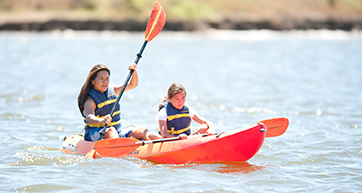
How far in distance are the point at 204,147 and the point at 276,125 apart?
39.9 inches

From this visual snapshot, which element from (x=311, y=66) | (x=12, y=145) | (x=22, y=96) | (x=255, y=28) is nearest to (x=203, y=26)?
(x=255, y=28)

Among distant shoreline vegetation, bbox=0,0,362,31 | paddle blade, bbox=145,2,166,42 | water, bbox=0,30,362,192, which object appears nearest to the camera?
water, bbox=0,30,362,192

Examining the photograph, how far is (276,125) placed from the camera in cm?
544

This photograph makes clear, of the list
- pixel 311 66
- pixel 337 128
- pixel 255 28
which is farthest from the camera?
pixel 255 28

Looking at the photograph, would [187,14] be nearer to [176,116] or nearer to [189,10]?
[189,10]

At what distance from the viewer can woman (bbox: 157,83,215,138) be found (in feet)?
17.6

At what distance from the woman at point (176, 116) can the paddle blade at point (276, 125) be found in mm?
675

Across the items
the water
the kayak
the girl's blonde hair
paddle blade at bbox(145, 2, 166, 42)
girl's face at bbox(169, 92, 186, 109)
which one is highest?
paddle blade at bbox(145, 2, 166, 42)

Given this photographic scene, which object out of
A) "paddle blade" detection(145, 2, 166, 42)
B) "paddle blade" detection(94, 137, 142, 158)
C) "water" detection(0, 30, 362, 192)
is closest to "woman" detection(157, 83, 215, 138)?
"paddle blade" detection(94, 137, 142, 158)

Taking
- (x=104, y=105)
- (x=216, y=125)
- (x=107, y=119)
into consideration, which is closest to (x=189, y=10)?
(x=216, y=125)

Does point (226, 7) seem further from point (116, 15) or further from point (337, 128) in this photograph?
point (337, 128)

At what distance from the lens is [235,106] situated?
9375 mm

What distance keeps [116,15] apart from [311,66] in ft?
131

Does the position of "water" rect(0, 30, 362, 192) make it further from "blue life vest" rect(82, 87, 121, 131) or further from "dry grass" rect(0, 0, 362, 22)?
"dry grass" rect(0, 0, 362, 22)
